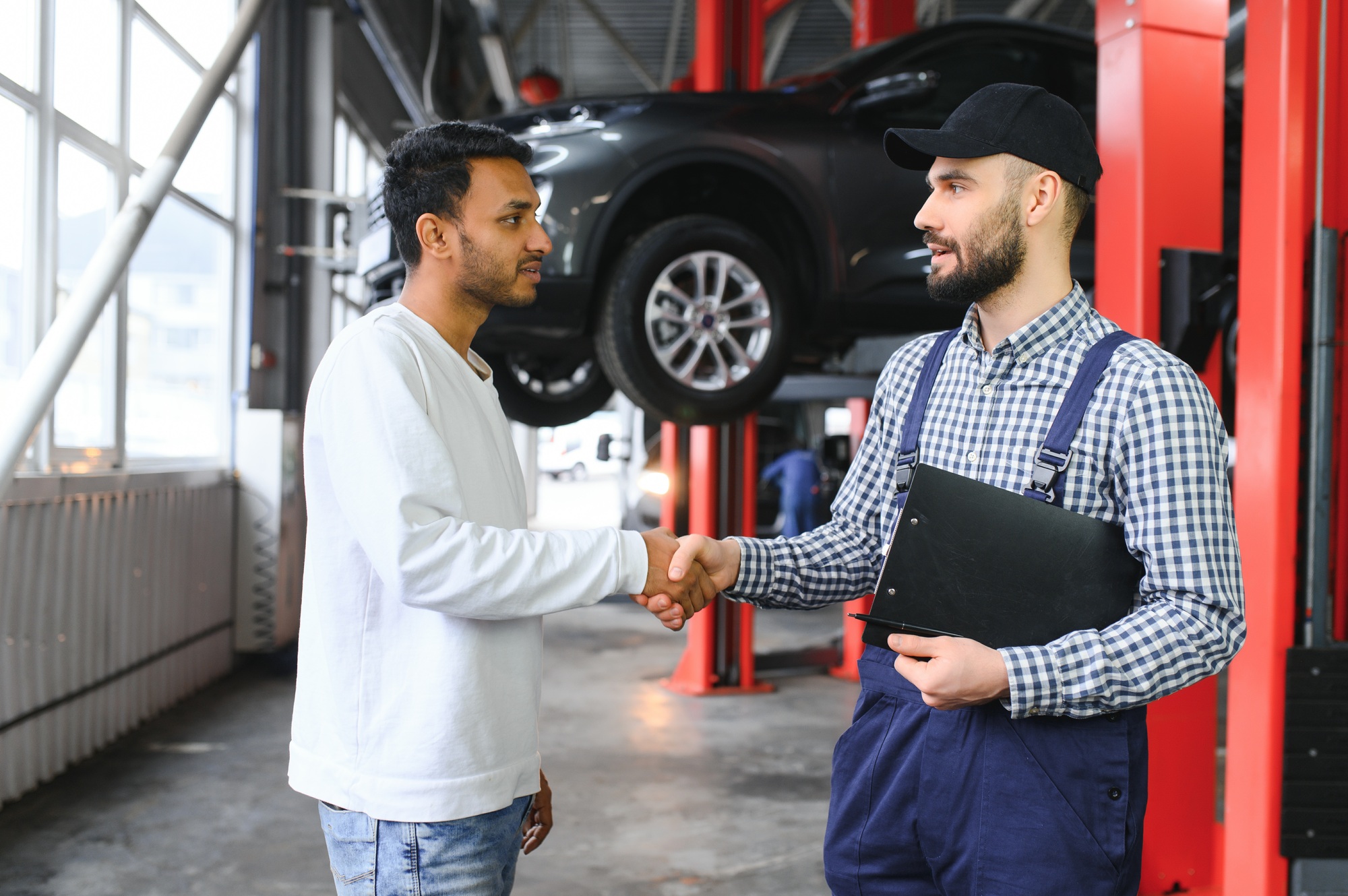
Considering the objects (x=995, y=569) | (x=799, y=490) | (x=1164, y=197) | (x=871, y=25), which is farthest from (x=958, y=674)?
(x=799, y=490)

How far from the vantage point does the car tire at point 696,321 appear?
383 centimetres

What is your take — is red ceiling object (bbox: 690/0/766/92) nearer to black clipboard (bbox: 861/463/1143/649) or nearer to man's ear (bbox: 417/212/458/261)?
man's ear (bbox: 417/212/458/261)

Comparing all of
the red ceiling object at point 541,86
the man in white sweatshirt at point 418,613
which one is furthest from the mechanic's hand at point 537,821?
the red ceiling object at point 541,86

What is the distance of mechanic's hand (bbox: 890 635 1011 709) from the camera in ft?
3.89

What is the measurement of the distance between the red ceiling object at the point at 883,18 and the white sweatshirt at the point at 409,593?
18.3ft

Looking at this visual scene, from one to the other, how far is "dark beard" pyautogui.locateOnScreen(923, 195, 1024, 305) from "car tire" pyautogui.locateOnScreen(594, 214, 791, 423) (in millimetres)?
2434

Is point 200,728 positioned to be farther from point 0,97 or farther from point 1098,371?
point 1098,371

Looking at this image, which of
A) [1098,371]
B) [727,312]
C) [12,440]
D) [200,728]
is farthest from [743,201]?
[200,728]

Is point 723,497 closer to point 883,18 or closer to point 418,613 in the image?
point 883,18

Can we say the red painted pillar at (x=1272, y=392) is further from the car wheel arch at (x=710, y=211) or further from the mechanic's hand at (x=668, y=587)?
the car wheel arch at (x=710, y=211)

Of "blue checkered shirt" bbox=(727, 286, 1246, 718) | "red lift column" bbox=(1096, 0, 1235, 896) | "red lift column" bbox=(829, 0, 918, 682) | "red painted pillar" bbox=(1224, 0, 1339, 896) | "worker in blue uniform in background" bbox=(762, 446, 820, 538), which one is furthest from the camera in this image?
"worker in blue uniform in background" bbox=(762, 446, 820, 538)

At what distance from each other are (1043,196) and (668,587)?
76 cm

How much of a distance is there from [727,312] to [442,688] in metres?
2.88

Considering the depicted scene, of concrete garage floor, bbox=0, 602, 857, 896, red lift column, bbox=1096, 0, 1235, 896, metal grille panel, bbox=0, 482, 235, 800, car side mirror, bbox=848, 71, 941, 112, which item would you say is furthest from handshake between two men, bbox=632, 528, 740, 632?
metal grille panel, bbox=0, 482, 235, 800
